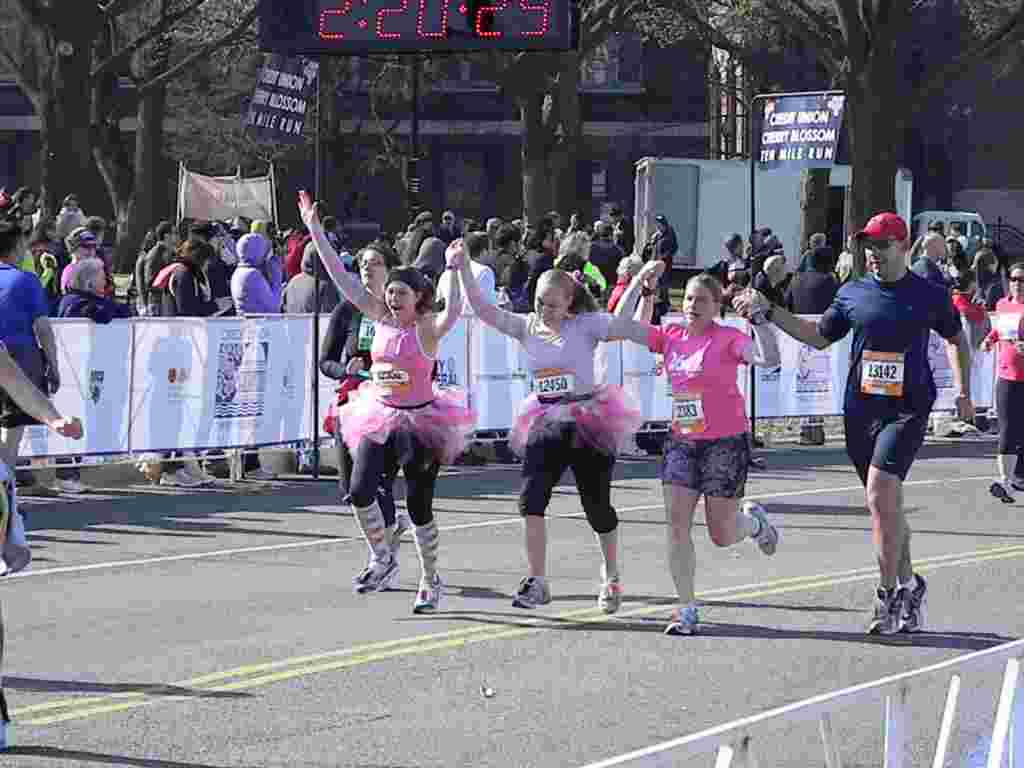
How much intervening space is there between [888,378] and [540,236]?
11.1 meters

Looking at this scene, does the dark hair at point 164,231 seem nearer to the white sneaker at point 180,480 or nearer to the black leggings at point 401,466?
the white sneaker at point 180,480

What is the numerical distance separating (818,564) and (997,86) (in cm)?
5129

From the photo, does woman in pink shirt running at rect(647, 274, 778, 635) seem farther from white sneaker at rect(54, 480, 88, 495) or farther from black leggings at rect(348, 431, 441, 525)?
white sneaker at rect(54, 480, 88, 495)

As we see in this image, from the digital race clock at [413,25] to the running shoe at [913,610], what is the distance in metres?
8.55

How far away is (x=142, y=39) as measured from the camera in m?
39.4

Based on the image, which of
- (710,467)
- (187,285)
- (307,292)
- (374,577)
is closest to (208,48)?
(307,292)

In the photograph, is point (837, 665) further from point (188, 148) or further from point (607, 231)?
point (188, 148)

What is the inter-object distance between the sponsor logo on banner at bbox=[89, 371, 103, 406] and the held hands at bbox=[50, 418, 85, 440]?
8659 millimetres

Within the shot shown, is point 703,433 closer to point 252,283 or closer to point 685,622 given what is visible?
point 685,622

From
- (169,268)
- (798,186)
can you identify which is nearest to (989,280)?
(169,268)

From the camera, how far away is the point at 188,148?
2341 inches

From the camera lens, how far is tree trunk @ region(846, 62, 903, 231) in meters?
34.8

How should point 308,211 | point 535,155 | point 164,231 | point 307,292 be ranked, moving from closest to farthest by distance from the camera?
point 308,211 < point 307,292 < point 164,231 < point 535,155

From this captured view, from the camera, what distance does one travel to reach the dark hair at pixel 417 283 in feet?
39.5
